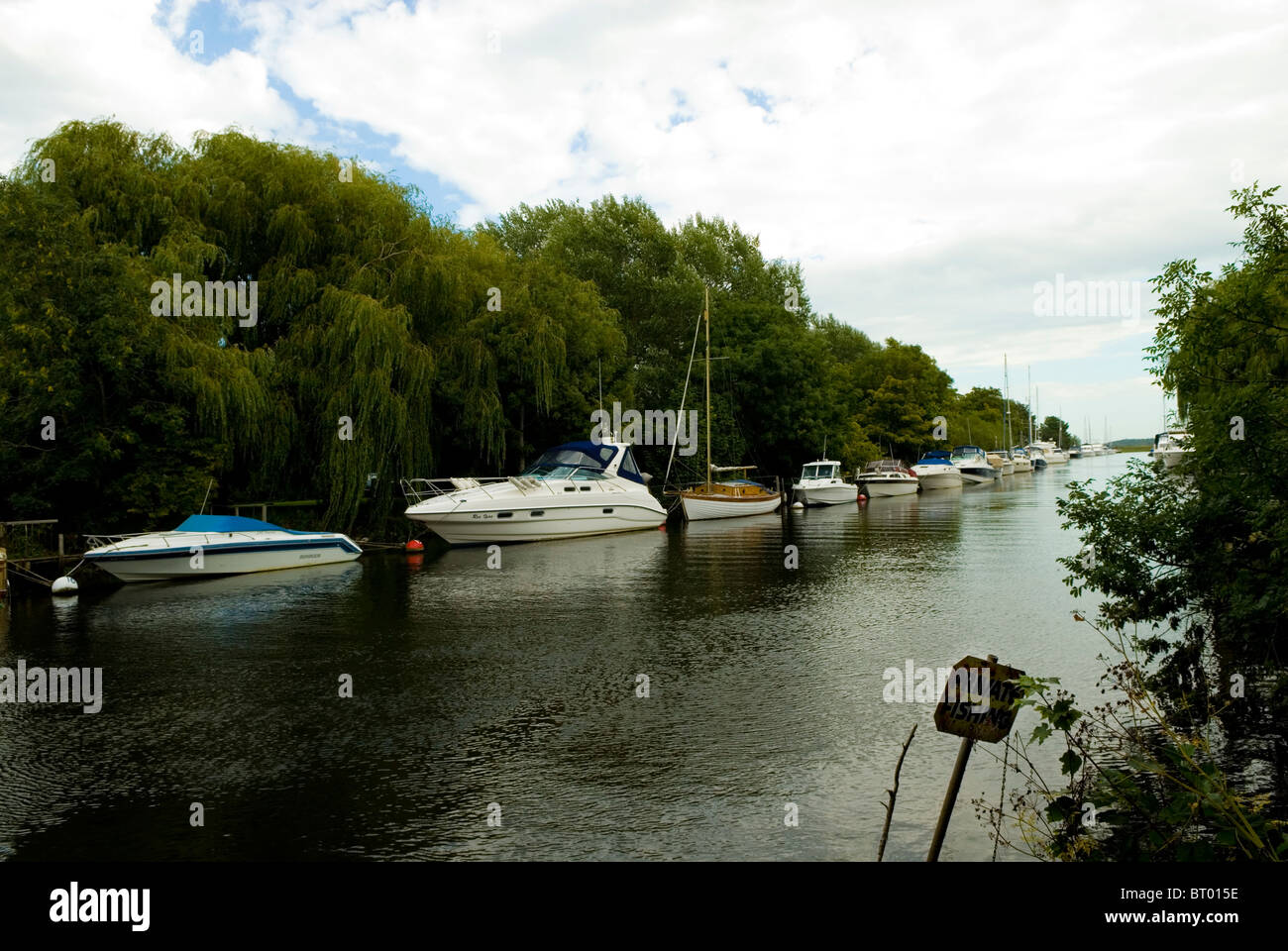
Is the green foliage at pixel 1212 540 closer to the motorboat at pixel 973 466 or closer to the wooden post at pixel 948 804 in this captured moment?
the wooden post at pixel 948 804

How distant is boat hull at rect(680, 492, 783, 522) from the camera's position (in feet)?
134

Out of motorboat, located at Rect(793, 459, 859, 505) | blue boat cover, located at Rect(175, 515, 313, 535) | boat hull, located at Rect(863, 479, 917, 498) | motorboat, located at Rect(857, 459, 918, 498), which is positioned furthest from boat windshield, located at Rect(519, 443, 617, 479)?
boat hull, located at Rect(863, 479, 917, 498)

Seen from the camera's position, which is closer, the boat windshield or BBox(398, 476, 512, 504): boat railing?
BBox(398, 476, 512, 504): boat railing

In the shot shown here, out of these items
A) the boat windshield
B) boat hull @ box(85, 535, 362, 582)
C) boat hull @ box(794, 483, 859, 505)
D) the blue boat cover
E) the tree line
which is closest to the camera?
boat hull @ box(85, 535, 362, 582)

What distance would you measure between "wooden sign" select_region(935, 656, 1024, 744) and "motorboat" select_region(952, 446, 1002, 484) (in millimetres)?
73694

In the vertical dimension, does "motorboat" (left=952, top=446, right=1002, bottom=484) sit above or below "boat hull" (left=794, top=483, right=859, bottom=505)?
above

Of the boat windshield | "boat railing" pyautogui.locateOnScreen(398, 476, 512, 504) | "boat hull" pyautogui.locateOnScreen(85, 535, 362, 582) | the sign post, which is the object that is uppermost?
the boat windshield

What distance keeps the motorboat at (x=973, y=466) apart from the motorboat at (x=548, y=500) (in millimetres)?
46651

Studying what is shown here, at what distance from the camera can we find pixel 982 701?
493 cm

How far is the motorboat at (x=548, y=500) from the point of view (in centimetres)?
2944

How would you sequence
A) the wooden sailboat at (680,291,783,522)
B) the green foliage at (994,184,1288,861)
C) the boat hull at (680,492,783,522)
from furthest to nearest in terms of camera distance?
1. the wooden sailboat at (680,291,783,522)
2. the boat hull at (680,492,783,522)
3. the green foliage at (994,184,1288,861)

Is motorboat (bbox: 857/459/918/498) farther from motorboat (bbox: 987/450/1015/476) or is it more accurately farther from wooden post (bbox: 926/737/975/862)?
wooden post (bbox: 926/737/975/862)
